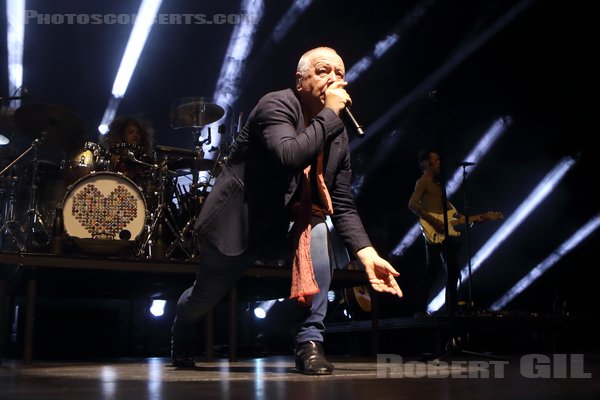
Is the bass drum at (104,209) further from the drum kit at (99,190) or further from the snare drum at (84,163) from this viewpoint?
the snare drum at (84,163)

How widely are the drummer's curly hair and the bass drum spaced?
817 mm

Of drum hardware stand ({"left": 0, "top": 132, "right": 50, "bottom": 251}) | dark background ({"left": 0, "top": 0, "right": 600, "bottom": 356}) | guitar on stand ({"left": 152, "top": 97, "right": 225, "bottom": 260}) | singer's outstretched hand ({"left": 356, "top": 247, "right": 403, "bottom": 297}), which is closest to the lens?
singer's outstretched hand ({"left": 356, "top": 247, "right": 403, "bottom": 297})

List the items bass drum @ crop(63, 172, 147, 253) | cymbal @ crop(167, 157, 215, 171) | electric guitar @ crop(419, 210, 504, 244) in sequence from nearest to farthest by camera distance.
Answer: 1. bass drum @ crop(63, 172, 147, 253)
2. cymbal @ crop(167, 157, 215, 171)
3. electric guitar @ crop(419, 210, 504, 244)

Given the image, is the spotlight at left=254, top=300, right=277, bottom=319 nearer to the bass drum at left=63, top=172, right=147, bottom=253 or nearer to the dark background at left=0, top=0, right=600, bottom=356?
the dark background at left=0, top=0, right=600, bottom=356

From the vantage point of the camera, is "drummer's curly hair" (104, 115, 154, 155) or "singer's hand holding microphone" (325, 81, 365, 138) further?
"drummer's curly hair" (104, 115, 154, 155)

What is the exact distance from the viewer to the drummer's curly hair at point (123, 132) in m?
5.24

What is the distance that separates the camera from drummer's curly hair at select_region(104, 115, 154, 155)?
5242mm

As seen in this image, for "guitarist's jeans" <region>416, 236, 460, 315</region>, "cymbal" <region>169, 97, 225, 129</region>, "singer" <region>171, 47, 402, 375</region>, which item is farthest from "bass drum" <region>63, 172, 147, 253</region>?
"guitarist's jeans" <region>416, 236, 460, 315</region>

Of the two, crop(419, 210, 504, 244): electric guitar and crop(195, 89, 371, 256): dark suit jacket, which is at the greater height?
crop(419, 210, 504, 244): electric guitar

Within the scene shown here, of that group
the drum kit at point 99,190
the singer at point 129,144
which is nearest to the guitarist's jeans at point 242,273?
the drum kit at point 99,190

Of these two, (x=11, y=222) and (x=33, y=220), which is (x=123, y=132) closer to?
(x=33, y=220)

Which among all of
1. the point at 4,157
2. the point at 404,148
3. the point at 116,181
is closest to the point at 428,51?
the point at 404,148

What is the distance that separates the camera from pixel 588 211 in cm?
588

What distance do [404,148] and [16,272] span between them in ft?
13.1
